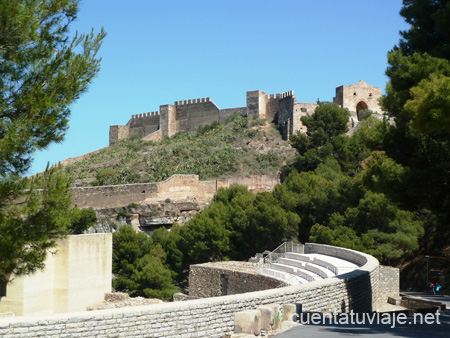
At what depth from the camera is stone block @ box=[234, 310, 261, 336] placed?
807 cm

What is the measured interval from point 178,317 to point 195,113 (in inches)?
1906

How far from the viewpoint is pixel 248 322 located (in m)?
8.10

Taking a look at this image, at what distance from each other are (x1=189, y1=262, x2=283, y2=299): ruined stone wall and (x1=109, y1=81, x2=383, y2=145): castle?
23701 millimetres

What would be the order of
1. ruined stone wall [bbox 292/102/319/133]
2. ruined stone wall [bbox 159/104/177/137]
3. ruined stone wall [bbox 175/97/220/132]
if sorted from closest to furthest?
ruined stone wall [bbox 292/102/319/133]
ruined stone wall [bbox 175/97/220/132]
ruined stone wall [bbox 159/104/177/137]

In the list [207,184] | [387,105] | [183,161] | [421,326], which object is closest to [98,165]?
[183,161]

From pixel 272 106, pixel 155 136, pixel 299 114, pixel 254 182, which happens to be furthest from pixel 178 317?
pixel 155 136

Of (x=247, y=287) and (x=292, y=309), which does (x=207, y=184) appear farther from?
(x=292, y=309)

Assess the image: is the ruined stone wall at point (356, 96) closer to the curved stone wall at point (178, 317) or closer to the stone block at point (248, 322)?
the curved stone wall at point (178, 317)

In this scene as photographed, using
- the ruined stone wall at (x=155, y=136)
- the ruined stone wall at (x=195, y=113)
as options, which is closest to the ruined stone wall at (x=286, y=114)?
the ruined stone wall at (x=195, y=113)

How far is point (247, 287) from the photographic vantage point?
60.6 ft

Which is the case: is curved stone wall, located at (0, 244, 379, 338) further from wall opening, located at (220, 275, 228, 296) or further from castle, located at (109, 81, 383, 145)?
castle, located at (109, 81, 383, 145)

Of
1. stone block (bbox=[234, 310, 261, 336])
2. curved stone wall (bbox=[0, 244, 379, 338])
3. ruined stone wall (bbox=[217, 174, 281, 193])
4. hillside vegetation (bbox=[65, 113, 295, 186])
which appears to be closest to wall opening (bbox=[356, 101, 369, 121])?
hillside vegetation (bbox=[65, 113, 295, 186])

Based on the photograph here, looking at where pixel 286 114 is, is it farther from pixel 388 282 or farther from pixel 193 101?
pixel 388 282

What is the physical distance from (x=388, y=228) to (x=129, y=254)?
41.9 ft
